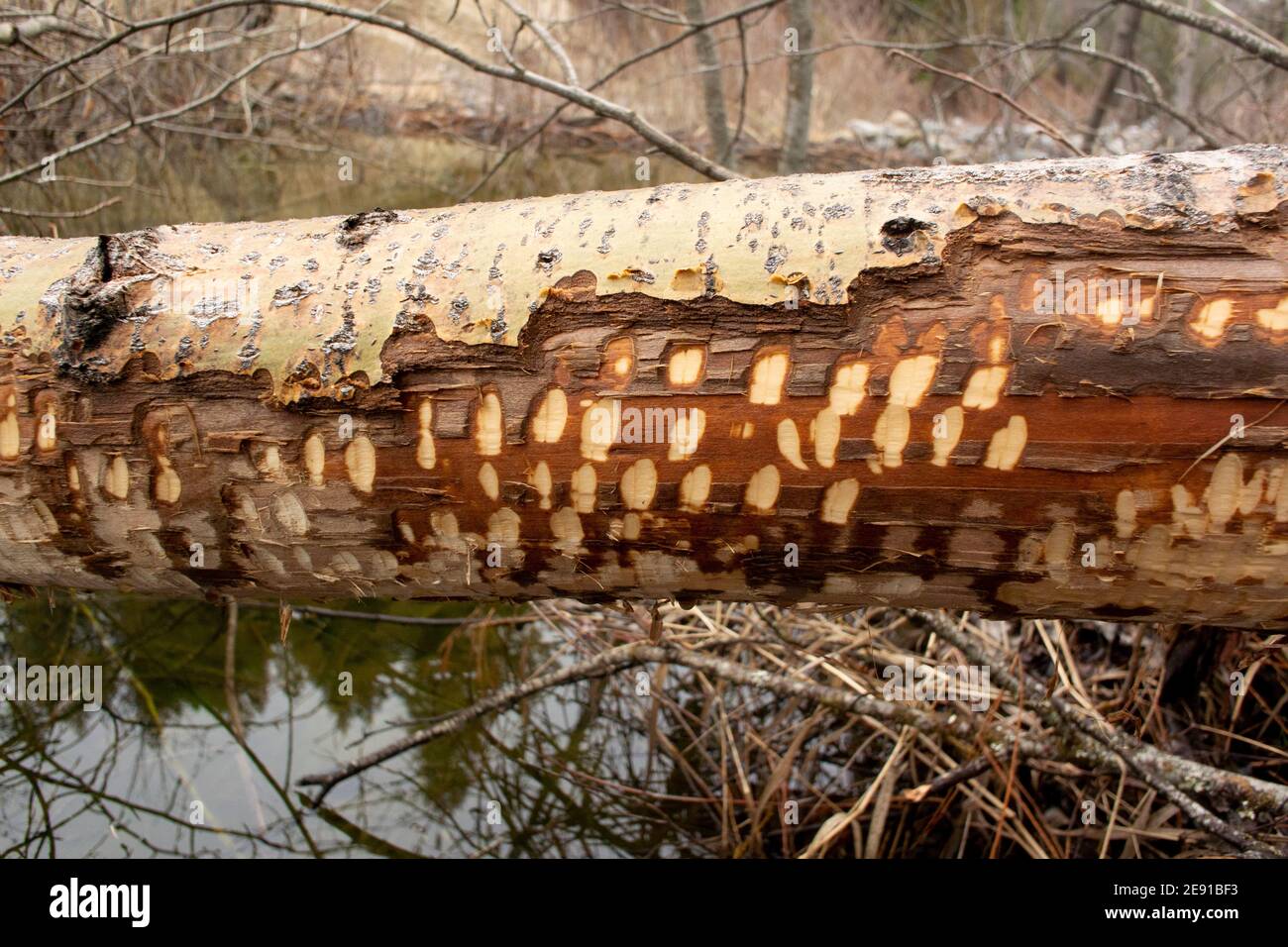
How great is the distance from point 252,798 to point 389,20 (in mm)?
1790

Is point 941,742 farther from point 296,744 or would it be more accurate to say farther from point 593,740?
point 296,744

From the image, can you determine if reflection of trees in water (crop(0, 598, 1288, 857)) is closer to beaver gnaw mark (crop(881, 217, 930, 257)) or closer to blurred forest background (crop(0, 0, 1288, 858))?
blurred forest background (crop(0, 0, 1288, 858))

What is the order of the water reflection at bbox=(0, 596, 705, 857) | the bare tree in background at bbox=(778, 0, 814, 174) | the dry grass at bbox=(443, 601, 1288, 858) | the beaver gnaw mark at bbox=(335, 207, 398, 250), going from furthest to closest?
the bare tree in background at bbox=(778, 0, 814, 174)
the water reflection at bbox=(0, 596, 705, 857)
the dry grass at bbox=(443, 601, 1288, 858)
the beaver gnaw mark at bbox=(335, 207, 398, 250)

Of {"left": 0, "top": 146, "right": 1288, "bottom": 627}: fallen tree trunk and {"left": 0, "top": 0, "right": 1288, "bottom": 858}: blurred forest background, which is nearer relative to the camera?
{"left": 0, "top": 146, "right": 1288, "bottom": 627}: fallen tree trunk

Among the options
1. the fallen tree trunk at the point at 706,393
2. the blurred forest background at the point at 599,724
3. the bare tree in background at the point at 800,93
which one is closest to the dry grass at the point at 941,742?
the blurred forest background at the point at 599,724

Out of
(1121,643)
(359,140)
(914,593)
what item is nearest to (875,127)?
(359,140)

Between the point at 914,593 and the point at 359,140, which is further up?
the point at 359,140

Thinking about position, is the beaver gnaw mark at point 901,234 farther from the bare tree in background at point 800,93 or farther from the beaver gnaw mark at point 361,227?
the bare tree in background at point 800,93

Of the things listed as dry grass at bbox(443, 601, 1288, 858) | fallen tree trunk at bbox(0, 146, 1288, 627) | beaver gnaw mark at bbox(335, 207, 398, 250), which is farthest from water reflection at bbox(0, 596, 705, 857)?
beaver gnaw mark at bbox(335, 207, 398, 250)

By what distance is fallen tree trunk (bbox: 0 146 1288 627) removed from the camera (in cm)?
87

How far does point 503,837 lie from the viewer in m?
2.15

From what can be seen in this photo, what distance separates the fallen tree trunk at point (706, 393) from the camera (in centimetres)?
87

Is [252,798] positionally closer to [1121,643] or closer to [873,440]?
[873,440]

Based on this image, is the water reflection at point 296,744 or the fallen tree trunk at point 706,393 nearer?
the fallen tree trunk at point 706,393
